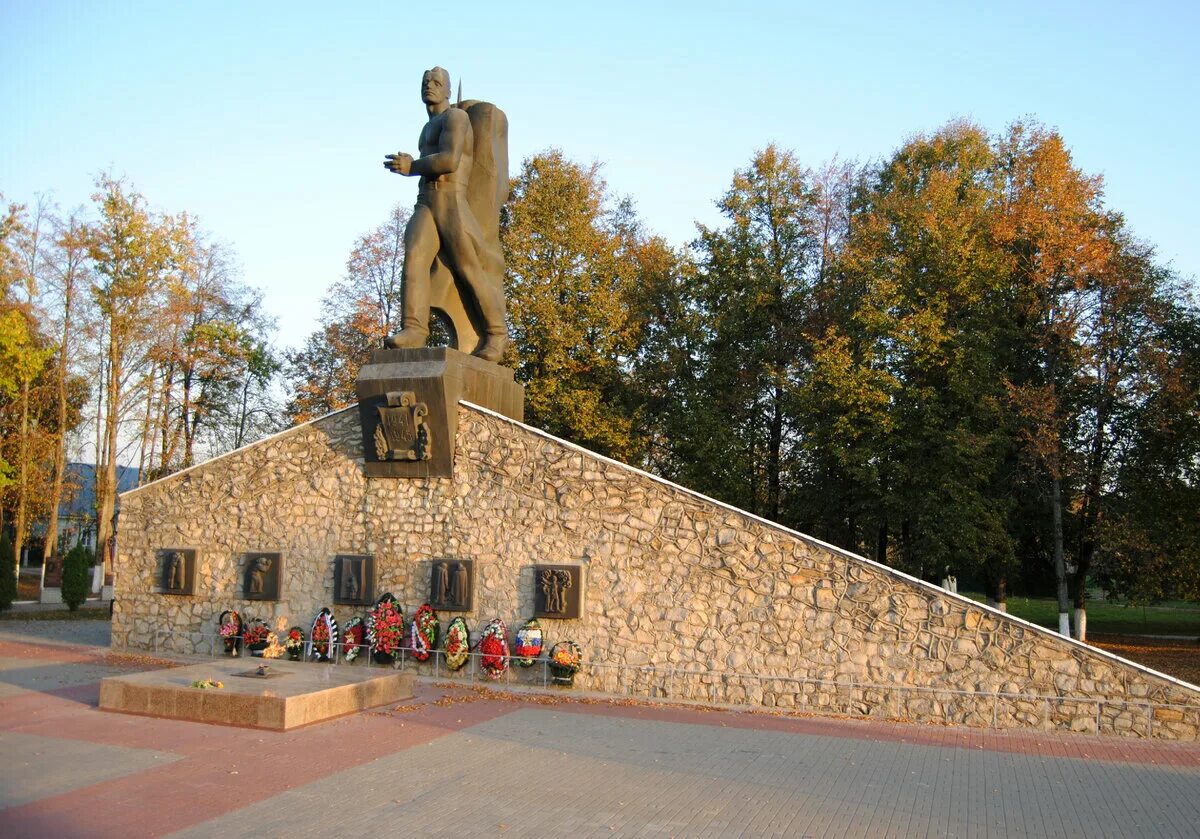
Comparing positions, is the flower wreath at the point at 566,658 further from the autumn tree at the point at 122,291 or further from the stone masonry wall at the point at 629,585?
the autumn tree at the point at 122,291

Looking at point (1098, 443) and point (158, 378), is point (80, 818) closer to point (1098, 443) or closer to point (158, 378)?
point (1098, 443)

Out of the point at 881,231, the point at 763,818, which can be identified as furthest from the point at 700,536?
the point at 881,231

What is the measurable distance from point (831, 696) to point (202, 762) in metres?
6.80

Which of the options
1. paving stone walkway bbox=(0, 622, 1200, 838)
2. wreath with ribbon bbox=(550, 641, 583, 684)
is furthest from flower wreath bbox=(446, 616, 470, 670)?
paving stone walkway bbox=(0, 622, 1200, 838)

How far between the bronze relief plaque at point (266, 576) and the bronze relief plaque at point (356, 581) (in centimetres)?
112

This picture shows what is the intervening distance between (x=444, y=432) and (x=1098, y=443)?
48.4 ft

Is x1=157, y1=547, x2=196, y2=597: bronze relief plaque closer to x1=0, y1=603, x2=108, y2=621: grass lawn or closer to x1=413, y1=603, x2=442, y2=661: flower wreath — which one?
x1=413, y1=603, x2=442, y2=661: flower wreath

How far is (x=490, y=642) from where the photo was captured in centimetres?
1255

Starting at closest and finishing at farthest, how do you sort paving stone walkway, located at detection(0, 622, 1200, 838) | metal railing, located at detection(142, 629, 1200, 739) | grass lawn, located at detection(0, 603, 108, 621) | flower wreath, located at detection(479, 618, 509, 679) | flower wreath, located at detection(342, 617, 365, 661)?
1. paving stone walkway, located at detection(0, 622, 1200, 838)
2. metal railing, located at detection(142, 629, 1200, 739)
3. flower wreath, located at detection(479, 618, 509, 679)
4. flower wreath, located at detection(342, 617, 365, 661)
5. grass lawn, located at detection(0, 603, 108, 621)

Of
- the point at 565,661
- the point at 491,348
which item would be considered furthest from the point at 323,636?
the point at 491,348

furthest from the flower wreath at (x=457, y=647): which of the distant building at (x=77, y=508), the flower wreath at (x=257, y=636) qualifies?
the distant building at (x=77, y=508)

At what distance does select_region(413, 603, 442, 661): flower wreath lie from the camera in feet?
42.5

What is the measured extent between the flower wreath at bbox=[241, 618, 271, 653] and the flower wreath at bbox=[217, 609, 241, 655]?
13cm

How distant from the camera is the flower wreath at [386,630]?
1312cm
